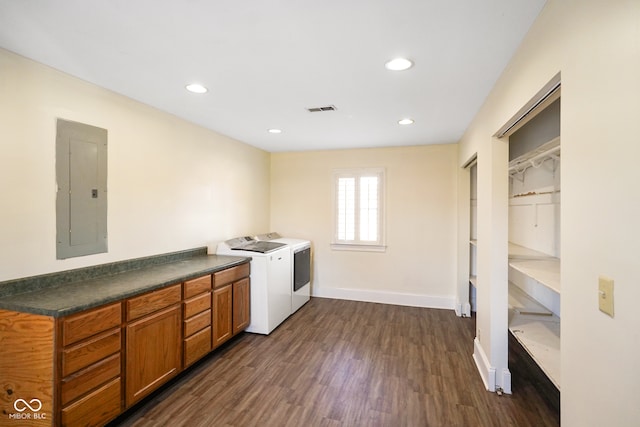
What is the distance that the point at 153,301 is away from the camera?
214 cm

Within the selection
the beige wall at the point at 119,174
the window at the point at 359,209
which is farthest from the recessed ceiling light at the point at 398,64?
the window at the point at 359,209

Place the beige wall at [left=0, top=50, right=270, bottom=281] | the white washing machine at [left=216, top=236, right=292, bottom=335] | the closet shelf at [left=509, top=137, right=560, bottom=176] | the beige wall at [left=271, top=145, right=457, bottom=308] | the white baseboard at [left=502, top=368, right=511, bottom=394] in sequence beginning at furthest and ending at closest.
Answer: the beige wall at [left=271, top=145, right=457, bottom=308] < the white washing machine at [left=216, top=236, right=292, bottom=335] < the white baseboard at [left=502, top=368, right=511, bottom=394] < the closet shelf at [left=509, top=137, right=560, bottom=176] < the beige wall at [left=0, top=50, right=270, bottom=281]

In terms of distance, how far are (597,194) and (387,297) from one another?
3.74m

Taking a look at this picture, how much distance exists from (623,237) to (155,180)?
10.2 ft

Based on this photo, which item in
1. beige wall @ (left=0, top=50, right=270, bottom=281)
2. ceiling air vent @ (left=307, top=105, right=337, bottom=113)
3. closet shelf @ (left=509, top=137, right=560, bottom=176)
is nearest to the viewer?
beige wall @ (left=0, top=50, right=270, bottom=281)

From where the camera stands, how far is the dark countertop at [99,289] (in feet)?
5.35

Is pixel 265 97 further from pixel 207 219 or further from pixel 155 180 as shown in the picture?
pixel 207 219

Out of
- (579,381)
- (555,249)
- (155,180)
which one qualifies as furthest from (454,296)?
(155,180)

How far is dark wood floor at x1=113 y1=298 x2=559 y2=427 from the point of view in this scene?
2.03 m

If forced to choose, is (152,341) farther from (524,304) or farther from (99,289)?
(524,304)

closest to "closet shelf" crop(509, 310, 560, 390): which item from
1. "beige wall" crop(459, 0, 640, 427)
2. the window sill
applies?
"beige wall" crop(459, 0, 640, 427)

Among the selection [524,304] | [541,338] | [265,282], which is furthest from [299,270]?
[541,338]

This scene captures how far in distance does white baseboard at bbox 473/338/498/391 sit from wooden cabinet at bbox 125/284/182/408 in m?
2.43

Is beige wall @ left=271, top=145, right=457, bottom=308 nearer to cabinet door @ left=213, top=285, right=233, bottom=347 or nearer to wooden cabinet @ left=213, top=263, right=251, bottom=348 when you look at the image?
wooden cabinet @ left=213, top=263, right=251, bottom=348
